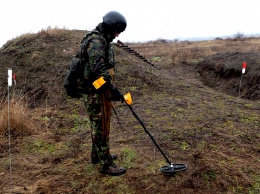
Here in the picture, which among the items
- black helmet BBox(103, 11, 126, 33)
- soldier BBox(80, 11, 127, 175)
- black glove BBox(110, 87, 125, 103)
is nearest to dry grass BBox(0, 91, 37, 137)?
soldier BBox(80, 11, 127, 175)

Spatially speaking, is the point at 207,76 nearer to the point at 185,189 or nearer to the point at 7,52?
the point at 7,52

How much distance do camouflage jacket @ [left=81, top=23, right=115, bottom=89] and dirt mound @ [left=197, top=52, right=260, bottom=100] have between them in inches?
310

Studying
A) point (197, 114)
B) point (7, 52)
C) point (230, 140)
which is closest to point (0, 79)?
point (7, 52)

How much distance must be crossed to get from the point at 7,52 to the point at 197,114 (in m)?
7.31

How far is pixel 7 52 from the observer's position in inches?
391

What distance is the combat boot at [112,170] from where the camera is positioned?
3639 millimetres

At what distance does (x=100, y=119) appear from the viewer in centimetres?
348

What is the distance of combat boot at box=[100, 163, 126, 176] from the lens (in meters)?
3.64

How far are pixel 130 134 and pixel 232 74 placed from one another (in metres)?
8.52

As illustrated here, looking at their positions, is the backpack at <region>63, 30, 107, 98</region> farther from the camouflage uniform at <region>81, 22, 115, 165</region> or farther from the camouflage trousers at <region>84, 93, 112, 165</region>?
the camouflage trousers at <region>84, 93, 112, 165</region>

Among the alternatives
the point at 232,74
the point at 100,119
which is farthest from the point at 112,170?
the point at 232,74

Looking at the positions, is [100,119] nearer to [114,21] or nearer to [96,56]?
[96,56]

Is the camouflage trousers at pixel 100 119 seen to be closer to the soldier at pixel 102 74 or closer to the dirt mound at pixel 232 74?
the soldier at pixel 102 74

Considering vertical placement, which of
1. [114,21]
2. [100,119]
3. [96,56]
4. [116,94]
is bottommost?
Result: [100,119]
